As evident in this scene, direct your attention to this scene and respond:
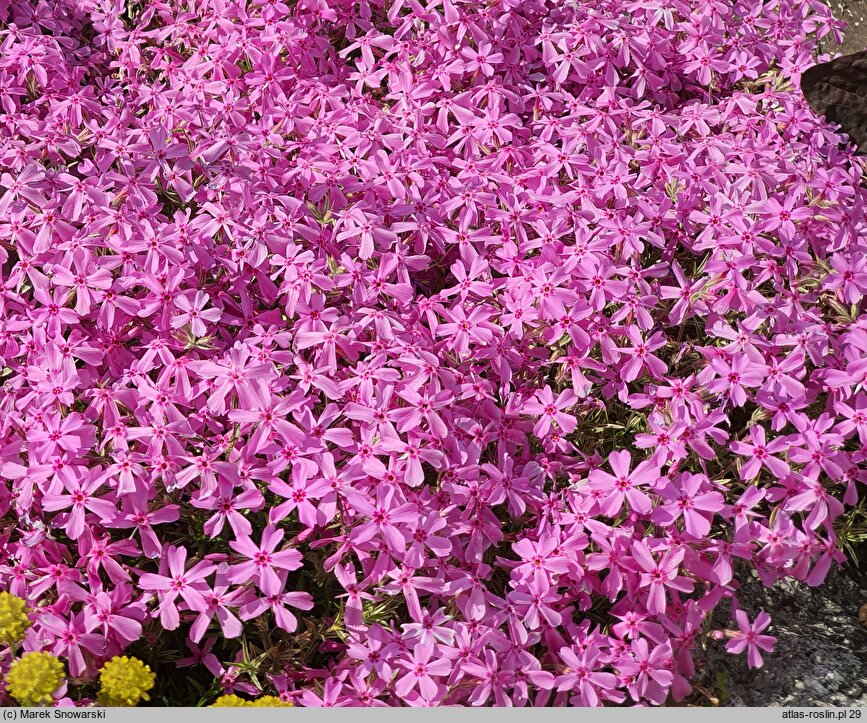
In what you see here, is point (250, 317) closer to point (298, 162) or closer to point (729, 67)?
point (298, 162)

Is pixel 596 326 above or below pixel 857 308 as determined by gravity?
above

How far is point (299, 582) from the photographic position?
8.71 ft

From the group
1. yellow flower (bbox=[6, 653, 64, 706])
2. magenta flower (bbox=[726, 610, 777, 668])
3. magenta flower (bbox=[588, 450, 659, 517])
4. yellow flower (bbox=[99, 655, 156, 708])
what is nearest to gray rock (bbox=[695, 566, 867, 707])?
magenta flower (bbox=[726, 610, 777, 668])

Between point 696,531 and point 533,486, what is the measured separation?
52 cm

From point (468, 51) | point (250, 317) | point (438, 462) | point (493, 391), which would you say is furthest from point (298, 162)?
point (438, 462)

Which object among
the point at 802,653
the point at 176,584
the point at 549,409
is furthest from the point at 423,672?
the point at 802,653

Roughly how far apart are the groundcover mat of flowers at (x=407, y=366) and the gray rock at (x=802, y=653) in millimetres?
290

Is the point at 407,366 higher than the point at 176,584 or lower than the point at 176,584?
higher

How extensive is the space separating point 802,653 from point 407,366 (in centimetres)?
177

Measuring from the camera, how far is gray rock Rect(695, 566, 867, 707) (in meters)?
2.88

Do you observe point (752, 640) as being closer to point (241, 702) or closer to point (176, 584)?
point (241, 702)

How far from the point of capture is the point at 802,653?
2.99 meters

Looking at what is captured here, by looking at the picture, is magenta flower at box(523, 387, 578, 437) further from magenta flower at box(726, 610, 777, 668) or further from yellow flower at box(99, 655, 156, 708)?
yellow flower at box(99, 655, 156, 708)

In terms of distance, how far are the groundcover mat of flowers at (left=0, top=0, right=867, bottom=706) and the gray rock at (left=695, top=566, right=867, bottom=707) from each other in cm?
29
